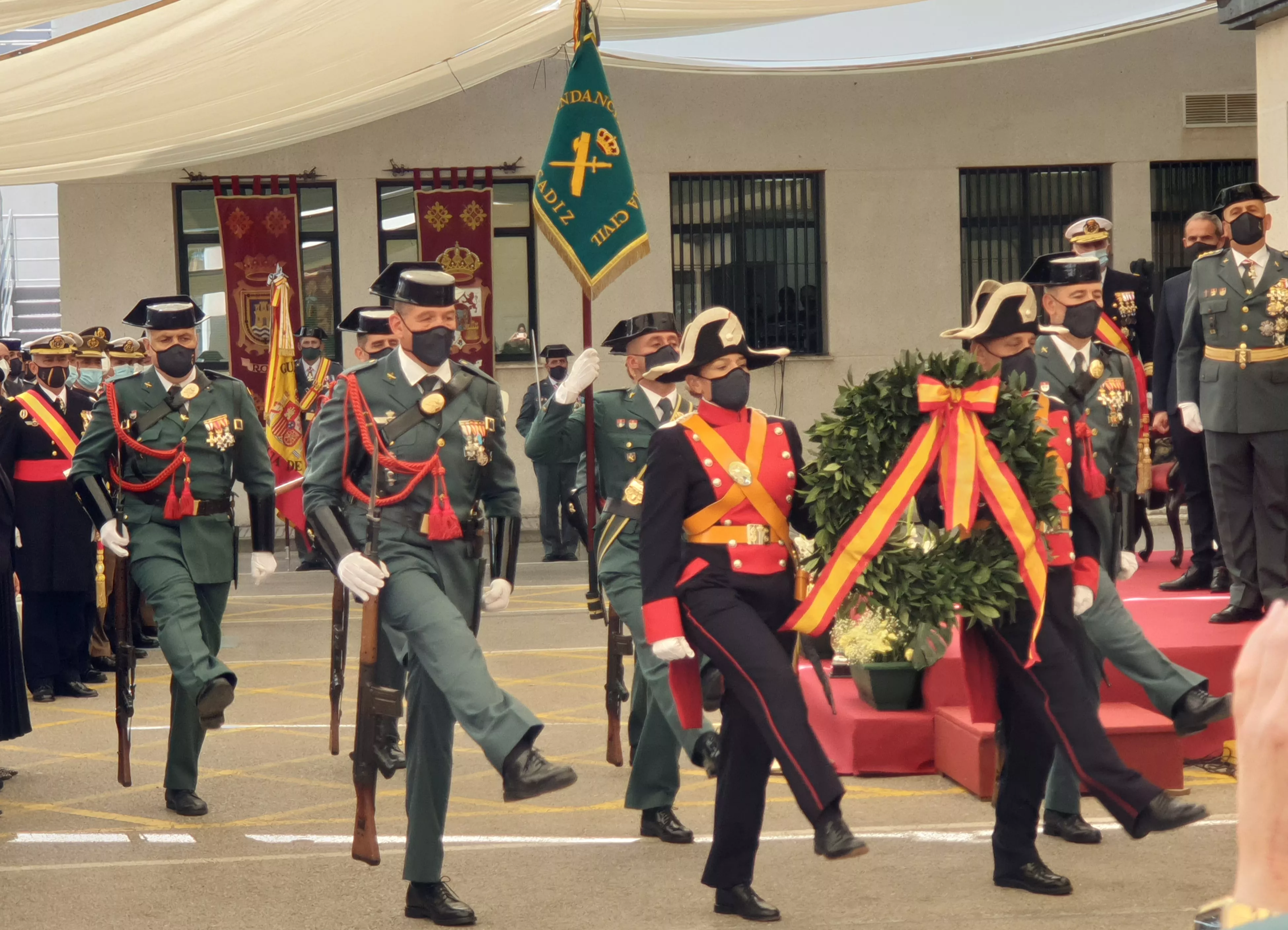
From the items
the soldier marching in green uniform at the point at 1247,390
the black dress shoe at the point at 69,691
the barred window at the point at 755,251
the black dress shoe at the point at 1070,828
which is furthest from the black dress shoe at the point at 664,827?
the barred window at the point at 755,251

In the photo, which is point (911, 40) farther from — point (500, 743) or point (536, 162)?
point (500, 743)

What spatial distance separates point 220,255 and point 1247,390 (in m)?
12.5

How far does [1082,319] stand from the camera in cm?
637

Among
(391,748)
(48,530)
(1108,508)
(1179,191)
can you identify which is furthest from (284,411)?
(1108,508)

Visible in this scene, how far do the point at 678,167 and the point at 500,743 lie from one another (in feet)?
45.0

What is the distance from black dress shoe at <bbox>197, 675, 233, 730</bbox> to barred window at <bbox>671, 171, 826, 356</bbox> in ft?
39.6

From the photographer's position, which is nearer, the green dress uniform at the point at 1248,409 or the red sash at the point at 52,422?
the green dress uniform at the point at 1248,409

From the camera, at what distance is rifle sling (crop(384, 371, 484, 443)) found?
217 inches

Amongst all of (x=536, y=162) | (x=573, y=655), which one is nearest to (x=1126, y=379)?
(x=573, y=655)

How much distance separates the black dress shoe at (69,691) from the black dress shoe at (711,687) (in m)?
5.23

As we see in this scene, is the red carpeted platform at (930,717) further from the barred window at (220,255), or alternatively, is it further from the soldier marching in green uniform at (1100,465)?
the barred window at (220,255)

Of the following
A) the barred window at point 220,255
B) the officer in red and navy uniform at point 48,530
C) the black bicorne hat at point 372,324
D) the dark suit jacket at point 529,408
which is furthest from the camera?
the barred window at point 220,255

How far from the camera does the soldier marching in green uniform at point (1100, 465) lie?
6.01 meters

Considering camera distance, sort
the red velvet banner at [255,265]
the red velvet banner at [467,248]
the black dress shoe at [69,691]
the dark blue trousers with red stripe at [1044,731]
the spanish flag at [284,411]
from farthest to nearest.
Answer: the red velvet banner at [467,248]
the red velvet banner at [255,265]
the spanish flag at [284,411]
the black dress shoe at [69,691]
the dark blue trousers with red stripe at [1044,731]
